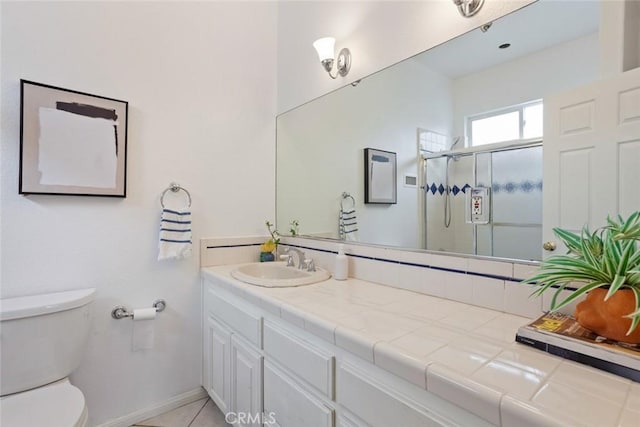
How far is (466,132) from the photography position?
4.04ft

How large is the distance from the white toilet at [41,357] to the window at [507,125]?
179cm

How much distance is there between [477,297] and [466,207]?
13.7 inches

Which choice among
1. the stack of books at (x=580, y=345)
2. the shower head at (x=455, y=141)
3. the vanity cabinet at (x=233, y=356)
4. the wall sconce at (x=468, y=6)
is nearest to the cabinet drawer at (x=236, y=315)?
the vanity cabinet at (x=233, y=356)

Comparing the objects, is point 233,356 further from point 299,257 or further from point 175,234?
point 175,234

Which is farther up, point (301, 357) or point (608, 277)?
point (608, 277)

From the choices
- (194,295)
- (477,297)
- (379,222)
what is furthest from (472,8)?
(194,295)

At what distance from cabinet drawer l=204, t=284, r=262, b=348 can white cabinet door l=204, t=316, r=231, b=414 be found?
0.20 feet

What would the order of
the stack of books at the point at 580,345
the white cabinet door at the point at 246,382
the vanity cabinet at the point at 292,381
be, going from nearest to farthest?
1. the stack of books at the point at 580,345
2. the vanity cabinet at the point at 292,381
3. the white cabinet door at the point at 246,382

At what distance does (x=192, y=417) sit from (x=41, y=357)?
0.85 meters

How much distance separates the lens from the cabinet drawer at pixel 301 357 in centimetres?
97

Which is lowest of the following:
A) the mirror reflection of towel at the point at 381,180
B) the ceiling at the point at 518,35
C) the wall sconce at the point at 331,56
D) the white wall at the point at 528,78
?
the mirror reflection of towel at the point at 381,180

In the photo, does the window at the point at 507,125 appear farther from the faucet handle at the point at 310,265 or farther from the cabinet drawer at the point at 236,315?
the cabinet drawer at the point at 236,315

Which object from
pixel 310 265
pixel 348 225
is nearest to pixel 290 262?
pixel 310 265

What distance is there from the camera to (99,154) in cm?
156
